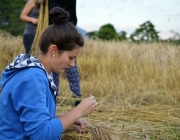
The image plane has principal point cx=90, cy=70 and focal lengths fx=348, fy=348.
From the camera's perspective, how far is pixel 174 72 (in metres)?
4.07

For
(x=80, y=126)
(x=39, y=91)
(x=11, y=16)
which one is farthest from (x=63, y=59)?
(x=11, y=16)

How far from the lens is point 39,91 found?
4.78ft

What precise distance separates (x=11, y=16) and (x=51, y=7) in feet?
74.6

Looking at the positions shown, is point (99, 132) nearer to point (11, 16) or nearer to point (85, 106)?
point (85, 106)

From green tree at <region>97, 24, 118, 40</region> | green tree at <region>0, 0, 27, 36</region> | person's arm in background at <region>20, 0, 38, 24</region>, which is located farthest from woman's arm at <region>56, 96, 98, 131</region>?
green tree at <region>0, 0, 27, 36</region>

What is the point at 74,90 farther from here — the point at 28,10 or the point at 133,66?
the point at 133,66

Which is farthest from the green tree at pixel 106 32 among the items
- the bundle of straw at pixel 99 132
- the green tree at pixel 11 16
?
the bundle of straw at pixel 99 132

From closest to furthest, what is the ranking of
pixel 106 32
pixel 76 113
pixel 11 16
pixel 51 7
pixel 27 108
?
pixel 27 108 < pixel 76 113 < pixel 51 7 < pixel 106 32 < pixel 11 16

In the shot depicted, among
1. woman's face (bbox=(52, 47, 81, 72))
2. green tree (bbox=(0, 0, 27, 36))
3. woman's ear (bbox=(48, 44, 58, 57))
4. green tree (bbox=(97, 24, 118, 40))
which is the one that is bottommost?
woman's face (bbox=(52, 47, 81, 72))

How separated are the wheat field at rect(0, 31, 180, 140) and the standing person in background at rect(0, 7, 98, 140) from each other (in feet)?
1.15

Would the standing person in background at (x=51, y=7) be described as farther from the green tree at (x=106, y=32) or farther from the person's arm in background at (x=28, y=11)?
the green tree at (x=106, y=32)

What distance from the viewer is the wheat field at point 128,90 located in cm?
243

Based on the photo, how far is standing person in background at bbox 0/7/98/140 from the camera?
1.44m

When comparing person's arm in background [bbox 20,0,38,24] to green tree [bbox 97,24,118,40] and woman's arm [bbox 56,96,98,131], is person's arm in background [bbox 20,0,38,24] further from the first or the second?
green tree [bbox 97,24,118,40]
